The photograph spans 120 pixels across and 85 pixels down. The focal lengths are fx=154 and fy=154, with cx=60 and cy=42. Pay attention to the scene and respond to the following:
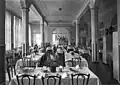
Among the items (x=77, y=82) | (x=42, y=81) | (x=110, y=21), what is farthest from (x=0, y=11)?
(x=110, y=21)

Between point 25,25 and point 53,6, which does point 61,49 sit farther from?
point 25,25

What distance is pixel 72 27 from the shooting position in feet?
85.0

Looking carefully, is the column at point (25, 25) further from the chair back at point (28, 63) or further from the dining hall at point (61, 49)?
the chair back at point (28, 63)

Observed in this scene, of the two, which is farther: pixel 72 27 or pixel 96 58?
pixel 72 27

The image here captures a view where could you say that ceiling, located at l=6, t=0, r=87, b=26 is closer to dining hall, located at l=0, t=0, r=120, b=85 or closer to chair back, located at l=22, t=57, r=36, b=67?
dining hall, located at l=0, t=0, r=120, b=85

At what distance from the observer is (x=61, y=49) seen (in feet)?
46.8

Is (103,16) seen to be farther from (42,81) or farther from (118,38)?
(42,81)

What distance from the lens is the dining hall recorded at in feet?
12.2

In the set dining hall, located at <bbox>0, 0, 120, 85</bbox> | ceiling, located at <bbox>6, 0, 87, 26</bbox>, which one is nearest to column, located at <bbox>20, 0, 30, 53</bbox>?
dining hall, located at <bbox>0, 0, 120, 85</bbox>

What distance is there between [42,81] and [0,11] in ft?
7.54

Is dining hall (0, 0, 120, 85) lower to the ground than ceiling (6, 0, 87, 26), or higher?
lower

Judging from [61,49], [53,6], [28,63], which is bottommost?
[28,63]

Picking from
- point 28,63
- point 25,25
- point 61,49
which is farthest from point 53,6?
point 28,63

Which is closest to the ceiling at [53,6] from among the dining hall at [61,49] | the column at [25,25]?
the dining hall at [61,49]
